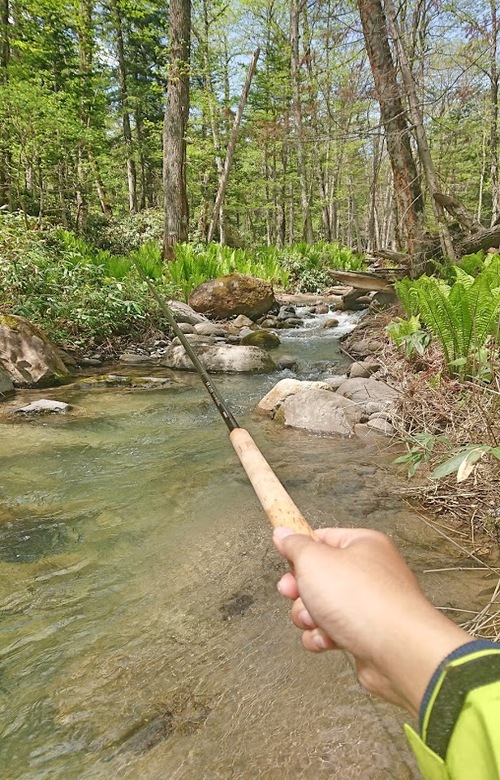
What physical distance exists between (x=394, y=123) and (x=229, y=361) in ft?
14.2

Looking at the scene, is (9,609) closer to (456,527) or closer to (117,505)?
(117,505)

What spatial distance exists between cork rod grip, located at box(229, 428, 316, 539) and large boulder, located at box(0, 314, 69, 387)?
5001mm

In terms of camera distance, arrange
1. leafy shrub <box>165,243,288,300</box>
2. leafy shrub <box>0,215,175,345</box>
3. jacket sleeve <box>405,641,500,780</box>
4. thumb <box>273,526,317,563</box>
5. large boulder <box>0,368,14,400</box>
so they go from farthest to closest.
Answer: leafy shrub <box>165,243,288,300</box> → leafy shrub <box>0,215,175,345</box> → large boulder <box>0,368,14,400</box> → thumb <box>273,526,317,563</box> → jacket sleeve <box>405,641,500,780</box>

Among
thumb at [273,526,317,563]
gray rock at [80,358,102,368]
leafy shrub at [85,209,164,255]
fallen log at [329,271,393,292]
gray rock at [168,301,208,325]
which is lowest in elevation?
gray rock at [80,358,102,368]

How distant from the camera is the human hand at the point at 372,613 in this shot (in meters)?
0.60

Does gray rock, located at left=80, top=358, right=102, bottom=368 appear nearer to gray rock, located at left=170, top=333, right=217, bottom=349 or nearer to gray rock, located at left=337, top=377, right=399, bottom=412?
gray rock, located at left=170, top=333, right=217, bottom=349

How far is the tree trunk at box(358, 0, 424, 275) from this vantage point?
6613 millimetres

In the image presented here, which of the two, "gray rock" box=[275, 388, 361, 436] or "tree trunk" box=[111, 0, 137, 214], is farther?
"tree trunk" box=[111, 0, 137, 214]

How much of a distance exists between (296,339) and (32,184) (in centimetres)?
775

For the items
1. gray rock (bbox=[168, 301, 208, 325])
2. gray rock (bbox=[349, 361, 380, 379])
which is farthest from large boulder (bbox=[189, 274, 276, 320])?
gray rock (bbox=[349, 361, 380, 379])

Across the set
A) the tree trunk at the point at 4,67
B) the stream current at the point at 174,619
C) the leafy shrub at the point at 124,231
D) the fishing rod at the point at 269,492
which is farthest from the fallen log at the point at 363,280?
the fishing rod at the point at 269,492

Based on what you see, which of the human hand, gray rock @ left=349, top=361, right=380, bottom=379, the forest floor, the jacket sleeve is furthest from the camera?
gray rock @ left=349, top=361, right=380, bottom=379

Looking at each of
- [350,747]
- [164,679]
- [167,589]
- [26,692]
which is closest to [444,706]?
[350,747]

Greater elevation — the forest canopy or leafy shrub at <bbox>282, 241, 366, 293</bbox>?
the forest canopy
